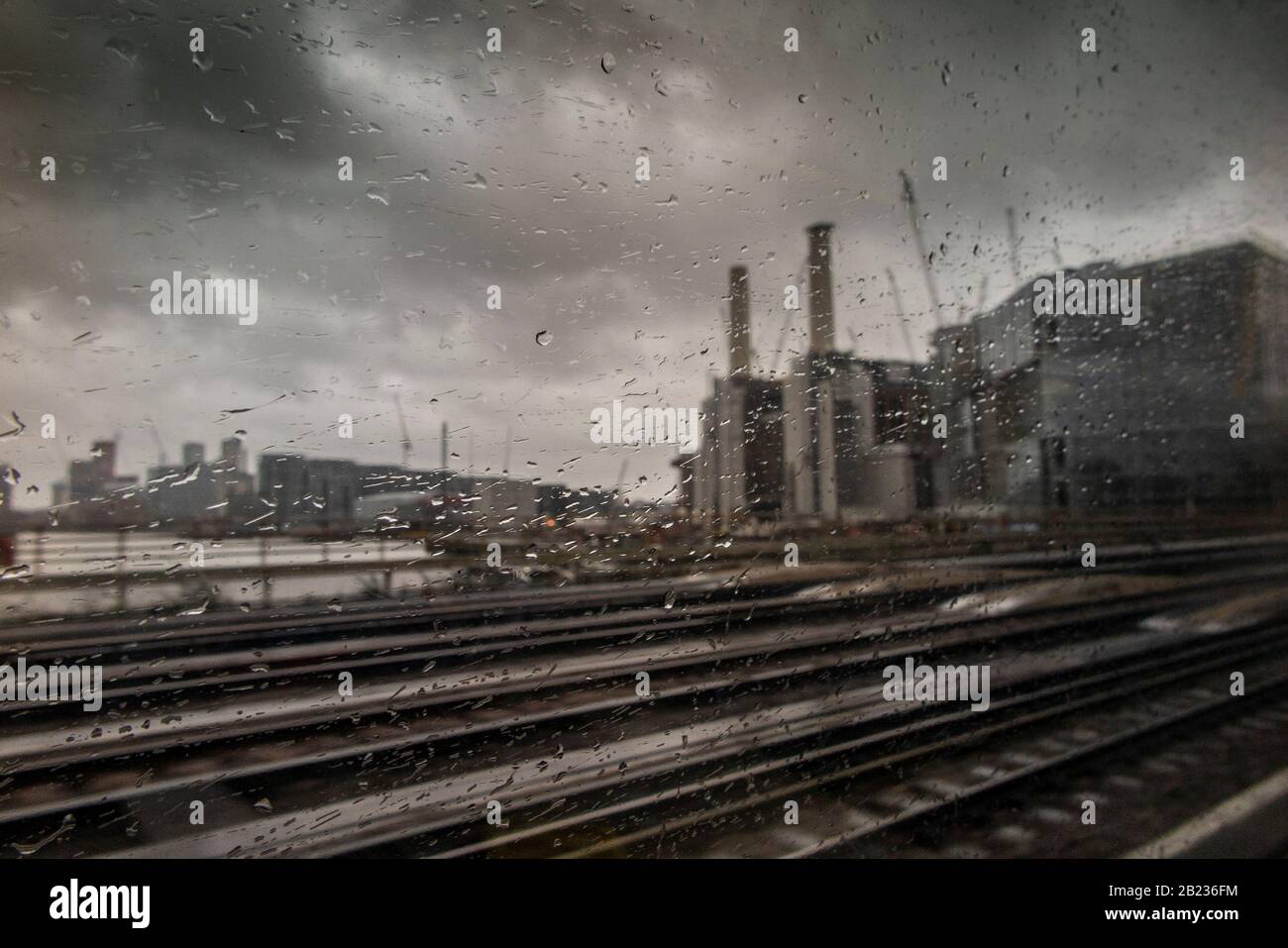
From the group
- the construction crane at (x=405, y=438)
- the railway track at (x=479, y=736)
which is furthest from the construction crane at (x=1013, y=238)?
A: the construction crane at (x=405, y=438)

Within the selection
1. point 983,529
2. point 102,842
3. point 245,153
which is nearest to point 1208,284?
point 983,529

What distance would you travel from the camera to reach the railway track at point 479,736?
1.52 m

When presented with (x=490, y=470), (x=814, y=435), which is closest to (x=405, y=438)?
(x=490, y=470)

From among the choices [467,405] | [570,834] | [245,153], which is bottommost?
[570,834]

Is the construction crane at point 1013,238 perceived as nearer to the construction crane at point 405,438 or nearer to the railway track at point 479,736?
the railway track at point 479,736

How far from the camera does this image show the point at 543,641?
1757 mm

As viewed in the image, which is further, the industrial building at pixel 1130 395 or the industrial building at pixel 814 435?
the industrial building at pixel 1130 395

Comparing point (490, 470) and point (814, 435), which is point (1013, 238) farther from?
point (490, 470)

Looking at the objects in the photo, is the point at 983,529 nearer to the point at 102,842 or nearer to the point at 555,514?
the point at 555,514

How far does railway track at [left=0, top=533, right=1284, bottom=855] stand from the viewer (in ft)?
4.99

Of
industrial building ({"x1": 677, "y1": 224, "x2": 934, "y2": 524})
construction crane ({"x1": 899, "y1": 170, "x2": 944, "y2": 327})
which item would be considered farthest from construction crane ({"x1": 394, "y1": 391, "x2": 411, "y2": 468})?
construction crane ({"x1": 899, "y1": 170, "x2": 944, "y2": 327})
